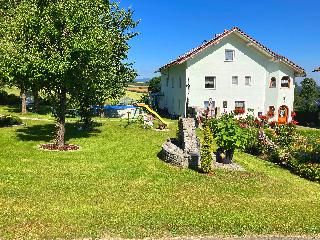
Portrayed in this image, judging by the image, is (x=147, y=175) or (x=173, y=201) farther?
(x=147, y=175)

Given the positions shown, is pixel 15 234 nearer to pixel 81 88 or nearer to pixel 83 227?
pixel 83 227

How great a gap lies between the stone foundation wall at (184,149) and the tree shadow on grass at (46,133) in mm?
8483

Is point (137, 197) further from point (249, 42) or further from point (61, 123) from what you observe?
point (249, 42)

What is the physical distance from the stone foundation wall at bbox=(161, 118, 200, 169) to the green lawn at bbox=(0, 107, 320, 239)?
0.59 m

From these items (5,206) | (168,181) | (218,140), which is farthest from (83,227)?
(218,140)

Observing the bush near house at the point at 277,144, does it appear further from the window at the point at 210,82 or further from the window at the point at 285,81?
the window at the point at 285,81

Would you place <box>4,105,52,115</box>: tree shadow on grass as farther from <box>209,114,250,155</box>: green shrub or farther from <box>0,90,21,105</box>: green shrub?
<box>209,114,250,155</box>: green shrub

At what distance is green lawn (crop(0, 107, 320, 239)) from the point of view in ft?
43.4

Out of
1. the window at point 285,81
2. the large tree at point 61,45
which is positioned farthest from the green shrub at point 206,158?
the window at point 285,81

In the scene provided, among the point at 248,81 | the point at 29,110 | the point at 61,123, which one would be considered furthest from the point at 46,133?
the point at 248,81

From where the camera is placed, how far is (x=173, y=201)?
16000 millimetres

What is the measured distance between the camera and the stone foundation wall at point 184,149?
69.8ft

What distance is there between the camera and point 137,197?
16297 millimetres

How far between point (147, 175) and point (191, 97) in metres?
26.7
